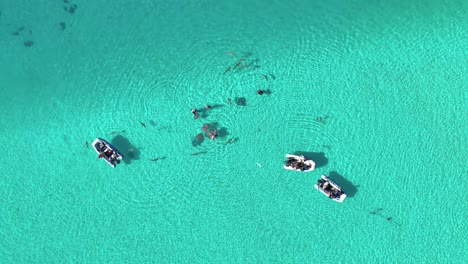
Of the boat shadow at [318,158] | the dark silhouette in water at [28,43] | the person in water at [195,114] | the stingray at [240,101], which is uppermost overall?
the dark silhouette in water at [28,43]

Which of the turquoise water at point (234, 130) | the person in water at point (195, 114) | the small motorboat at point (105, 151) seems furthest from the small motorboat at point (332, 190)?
the small motorboat at point (105, 151)

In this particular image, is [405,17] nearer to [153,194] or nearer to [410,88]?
[410,88]

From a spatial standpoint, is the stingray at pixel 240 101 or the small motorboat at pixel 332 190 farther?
the stingray at pixel 240 101

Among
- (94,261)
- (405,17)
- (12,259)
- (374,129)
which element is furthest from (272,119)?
(12,259)

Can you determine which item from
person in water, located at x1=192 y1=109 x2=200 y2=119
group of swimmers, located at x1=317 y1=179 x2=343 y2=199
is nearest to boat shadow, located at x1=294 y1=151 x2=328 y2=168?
group of swimmers, located at x1=317 y1=179 x2=343 y2=199

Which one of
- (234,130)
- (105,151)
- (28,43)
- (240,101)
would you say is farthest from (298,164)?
(28,43)

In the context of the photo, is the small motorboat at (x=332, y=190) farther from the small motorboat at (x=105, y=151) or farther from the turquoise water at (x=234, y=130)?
the small motorboat at (x=105, y=151)

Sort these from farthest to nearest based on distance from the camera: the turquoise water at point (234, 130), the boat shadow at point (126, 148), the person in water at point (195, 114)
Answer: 1. the boat shadow at point (126, 148)
2. the person in water at point (195, 114)
3. the turquoise water at point (234, 130)
